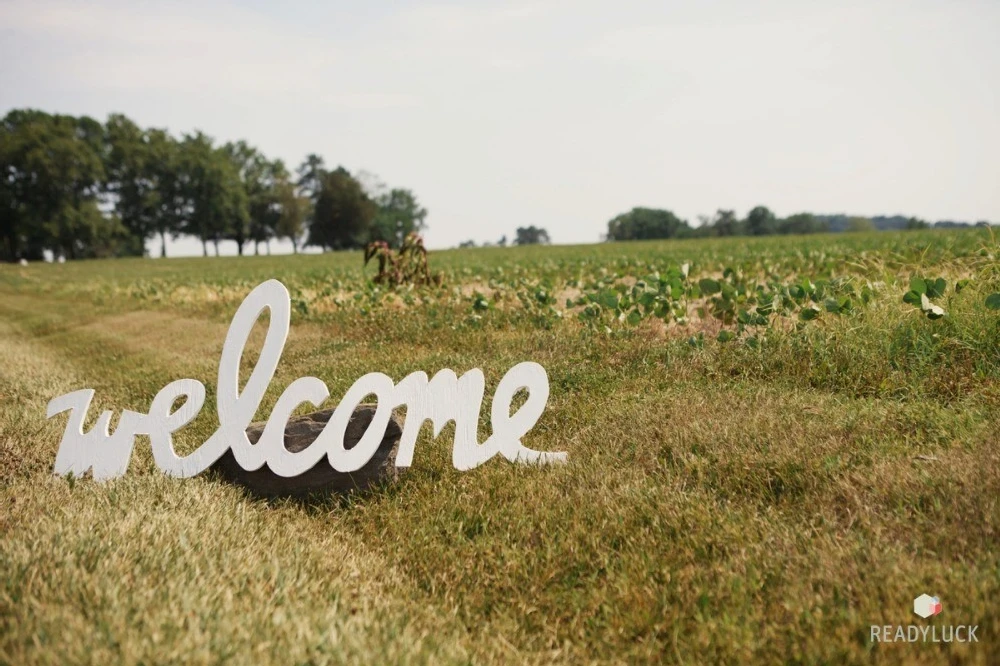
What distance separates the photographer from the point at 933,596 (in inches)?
98.7

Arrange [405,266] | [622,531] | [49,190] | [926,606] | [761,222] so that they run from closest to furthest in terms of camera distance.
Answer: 1. [926,606]
2. [622,531]
3. [405,266]
4. [49,190]
5. [761,222]

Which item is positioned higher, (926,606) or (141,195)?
(141,195)

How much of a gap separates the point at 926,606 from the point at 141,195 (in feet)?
254

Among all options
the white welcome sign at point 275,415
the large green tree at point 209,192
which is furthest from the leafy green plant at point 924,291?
the large green tree at point 209,192

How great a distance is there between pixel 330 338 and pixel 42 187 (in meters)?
63.9

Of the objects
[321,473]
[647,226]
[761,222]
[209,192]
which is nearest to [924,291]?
[321,473]

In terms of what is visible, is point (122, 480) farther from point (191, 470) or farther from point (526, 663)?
point (526, 663)

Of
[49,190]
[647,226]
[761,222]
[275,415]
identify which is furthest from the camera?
[647,226]

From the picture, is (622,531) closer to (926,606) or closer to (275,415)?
(926,606)

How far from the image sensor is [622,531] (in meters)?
3.29

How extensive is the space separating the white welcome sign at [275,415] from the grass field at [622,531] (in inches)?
6.4

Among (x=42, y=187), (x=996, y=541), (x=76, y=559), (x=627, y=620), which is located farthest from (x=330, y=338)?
(x=42, y=187)

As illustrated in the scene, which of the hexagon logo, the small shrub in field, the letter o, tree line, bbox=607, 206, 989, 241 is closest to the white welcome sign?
the letter o

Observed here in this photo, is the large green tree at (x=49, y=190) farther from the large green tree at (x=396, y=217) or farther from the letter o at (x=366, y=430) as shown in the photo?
the letter o at (x=366, y=430)
